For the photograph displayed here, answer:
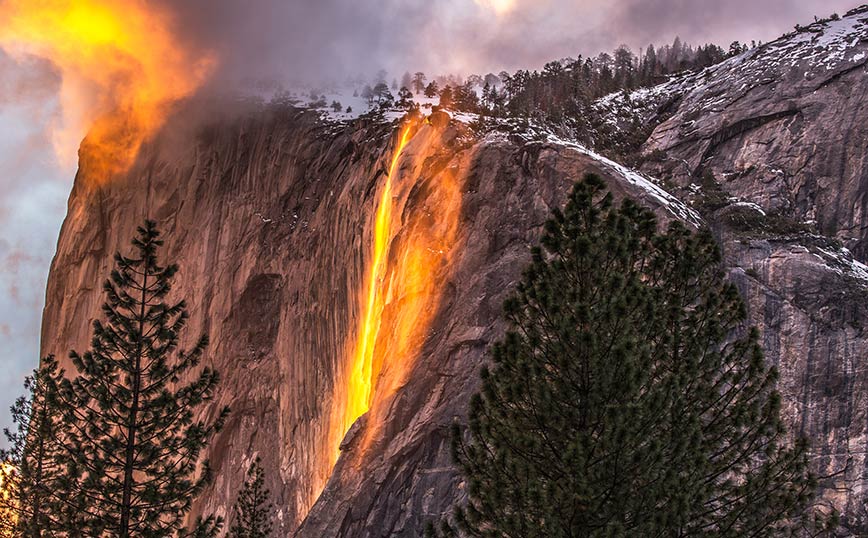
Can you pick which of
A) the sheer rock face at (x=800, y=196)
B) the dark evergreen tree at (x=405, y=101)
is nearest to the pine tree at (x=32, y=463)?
the sheer rock face at (x=800, y=196)

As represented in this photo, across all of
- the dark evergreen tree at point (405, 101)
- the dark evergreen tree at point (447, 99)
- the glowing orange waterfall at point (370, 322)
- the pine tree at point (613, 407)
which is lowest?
the pine tree at point (613, 407)

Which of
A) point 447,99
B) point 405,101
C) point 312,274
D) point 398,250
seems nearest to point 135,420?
point 398,250

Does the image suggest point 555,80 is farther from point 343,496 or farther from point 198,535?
point 198,535

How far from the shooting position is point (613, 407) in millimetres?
15609

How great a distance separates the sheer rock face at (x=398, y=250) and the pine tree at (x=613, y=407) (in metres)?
14.7

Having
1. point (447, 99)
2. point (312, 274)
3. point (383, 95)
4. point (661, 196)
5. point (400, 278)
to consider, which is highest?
point (383, 95)

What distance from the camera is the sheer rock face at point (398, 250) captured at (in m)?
33.6

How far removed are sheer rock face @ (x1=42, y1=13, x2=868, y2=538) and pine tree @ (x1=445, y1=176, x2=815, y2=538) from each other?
14.7 meters

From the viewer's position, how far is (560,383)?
55.2 ft

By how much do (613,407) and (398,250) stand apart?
25.8m

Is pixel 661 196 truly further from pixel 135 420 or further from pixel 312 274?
pixel 135 420

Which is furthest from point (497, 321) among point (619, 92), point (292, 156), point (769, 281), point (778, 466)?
point (619, 92)

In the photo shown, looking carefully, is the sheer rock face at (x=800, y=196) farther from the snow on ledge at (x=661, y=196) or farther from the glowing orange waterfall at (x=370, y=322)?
the glowing orange waterfall at (x=370, y=322)

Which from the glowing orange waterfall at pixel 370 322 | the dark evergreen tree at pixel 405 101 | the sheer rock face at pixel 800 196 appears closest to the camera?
the sheer rock face at pixel 800 196
